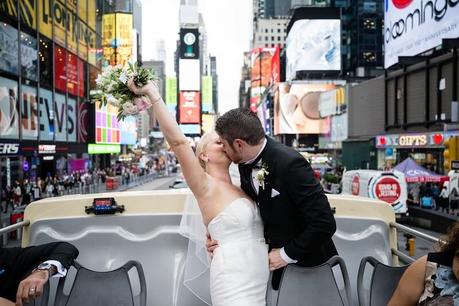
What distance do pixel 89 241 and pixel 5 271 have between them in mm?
1162

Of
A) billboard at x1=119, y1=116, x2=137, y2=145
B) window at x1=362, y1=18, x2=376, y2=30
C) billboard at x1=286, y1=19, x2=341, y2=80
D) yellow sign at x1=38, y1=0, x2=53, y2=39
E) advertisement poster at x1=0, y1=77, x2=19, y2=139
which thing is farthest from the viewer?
window at x1=362, y1=18, x2=376, y2=30

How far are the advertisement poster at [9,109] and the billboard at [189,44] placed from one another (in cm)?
8255

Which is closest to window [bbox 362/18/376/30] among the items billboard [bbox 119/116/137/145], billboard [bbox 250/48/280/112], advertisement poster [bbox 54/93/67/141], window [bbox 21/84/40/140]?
billboard [bbox 250/48/280/112]

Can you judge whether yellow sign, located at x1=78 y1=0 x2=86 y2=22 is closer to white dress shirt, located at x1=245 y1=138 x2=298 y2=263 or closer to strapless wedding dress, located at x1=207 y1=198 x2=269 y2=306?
white dress shirt, located at x1=245 y1=138 x2=298 y2=263

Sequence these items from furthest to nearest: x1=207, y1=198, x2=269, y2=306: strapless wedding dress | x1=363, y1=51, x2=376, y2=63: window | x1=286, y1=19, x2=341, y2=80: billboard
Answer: x1=363, y1=51, x2=376, y2=63: window < x1=286, y1=19, x2=341, y2=80: billboard < x1=207, y1=198, x2=269, y2=306: strapless wedding dress

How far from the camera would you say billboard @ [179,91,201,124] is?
99375 millimetres

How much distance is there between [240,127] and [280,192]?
464 mm

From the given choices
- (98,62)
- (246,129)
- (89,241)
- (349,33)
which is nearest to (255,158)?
(246,129)

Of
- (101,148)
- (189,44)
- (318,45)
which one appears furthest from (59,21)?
(189,44)

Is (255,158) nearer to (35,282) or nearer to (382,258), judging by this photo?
(35,282)

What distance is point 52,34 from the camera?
94.5 ft

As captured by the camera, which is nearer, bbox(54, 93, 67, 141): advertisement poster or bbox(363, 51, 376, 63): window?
bbox(54, 93, 67, 141): advertisement poster

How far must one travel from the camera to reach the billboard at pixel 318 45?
282 feet

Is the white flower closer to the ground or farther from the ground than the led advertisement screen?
closer to the ground
